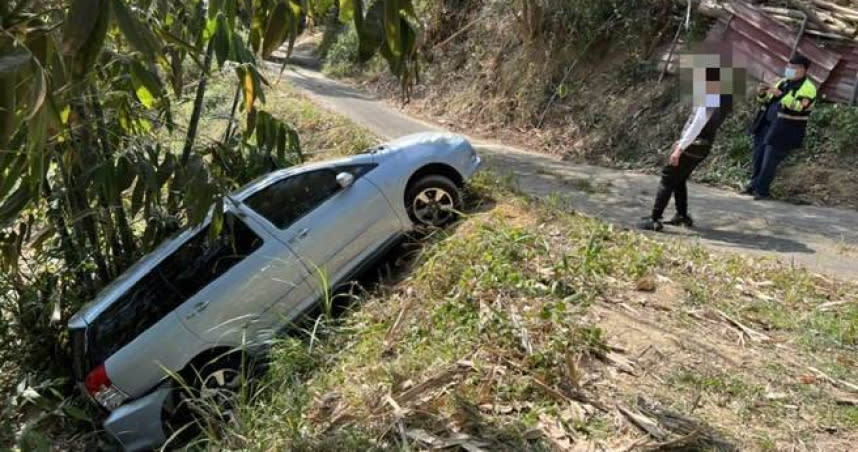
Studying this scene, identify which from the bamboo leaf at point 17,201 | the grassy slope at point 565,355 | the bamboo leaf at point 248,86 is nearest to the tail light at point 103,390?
the grassy slope at point 565,355

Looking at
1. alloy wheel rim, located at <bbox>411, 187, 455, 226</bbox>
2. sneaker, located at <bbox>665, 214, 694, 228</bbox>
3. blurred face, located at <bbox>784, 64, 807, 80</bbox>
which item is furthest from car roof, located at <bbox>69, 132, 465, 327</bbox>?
blurred face, located at <bbox>784, 64, 807, 80</bbox>

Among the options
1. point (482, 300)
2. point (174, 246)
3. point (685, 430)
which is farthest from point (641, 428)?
point (174, 246)

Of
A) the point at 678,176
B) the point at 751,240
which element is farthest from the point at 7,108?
the point at 751,240

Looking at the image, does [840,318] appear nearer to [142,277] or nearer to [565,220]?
[565,220]

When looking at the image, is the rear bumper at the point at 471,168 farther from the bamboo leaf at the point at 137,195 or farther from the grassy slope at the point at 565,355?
the bamboo leaf at the point at 137,195

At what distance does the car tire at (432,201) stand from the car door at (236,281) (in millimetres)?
1313

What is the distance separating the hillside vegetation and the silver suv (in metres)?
2.56

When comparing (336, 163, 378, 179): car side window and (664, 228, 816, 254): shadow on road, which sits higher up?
(336, 163, 378, 179): car side window

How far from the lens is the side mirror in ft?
21.6

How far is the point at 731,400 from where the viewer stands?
3787mm

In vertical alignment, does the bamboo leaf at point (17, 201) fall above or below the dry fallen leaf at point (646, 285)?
above

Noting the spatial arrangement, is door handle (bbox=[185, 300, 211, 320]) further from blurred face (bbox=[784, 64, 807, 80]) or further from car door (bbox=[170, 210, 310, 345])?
blurred face (bbox=[784, 64, 807, 80])

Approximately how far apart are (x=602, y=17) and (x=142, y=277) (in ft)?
34.7

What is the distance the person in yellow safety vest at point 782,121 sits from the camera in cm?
821
